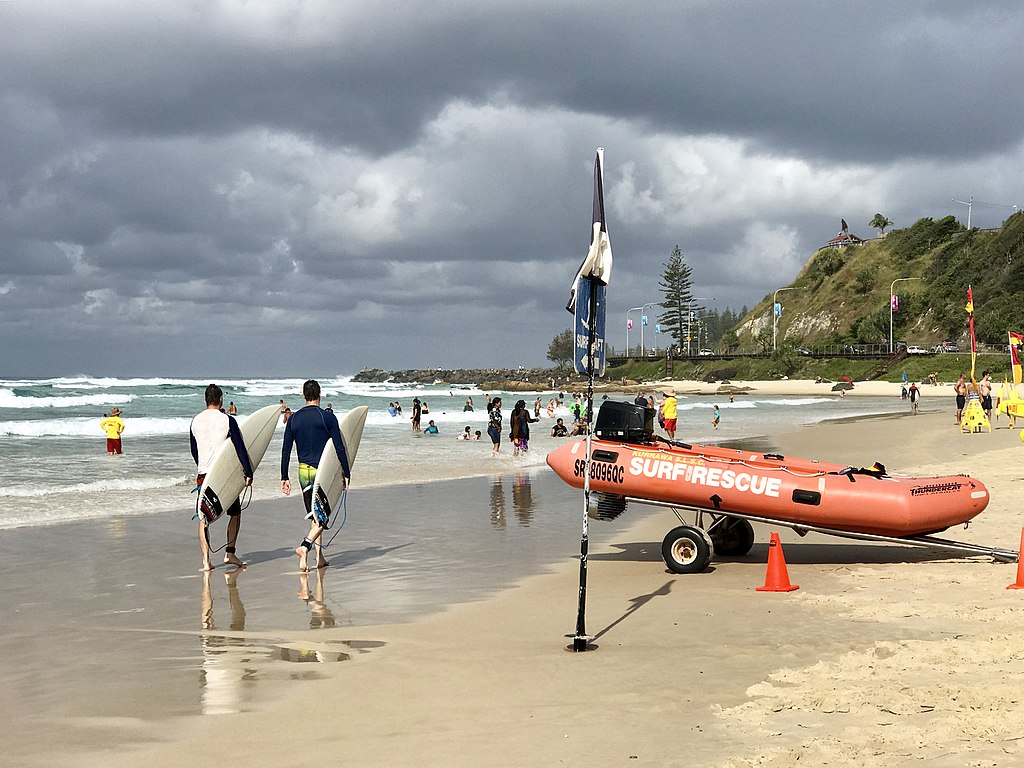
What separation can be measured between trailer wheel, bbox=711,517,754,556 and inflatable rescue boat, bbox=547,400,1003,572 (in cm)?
4

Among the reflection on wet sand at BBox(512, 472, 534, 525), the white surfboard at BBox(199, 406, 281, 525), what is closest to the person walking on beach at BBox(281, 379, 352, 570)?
the white surfboard at BBox(199, 406, 281, 525)

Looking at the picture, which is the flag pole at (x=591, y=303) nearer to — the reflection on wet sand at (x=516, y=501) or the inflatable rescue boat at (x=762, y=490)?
the inflatable rescue boat at (x=762, y=490)

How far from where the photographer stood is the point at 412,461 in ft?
83.7

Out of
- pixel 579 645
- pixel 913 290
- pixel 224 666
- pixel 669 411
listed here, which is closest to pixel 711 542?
pixel 579 645

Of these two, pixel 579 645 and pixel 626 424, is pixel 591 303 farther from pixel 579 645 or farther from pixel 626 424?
pixel 626 424

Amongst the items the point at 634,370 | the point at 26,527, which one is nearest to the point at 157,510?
the point at 26,527

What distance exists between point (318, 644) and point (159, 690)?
1395 mm

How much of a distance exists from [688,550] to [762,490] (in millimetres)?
1038

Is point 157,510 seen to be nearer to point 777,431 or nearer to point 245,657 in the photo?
point 245,657

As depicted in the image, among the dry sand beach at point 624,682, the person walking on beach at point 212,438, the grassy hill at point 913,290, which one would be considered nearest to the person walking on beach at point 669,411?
the dry sand beach at point 624,682

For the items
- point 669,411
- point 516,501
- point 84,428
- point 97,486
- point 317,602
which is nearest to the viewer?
point 317,602

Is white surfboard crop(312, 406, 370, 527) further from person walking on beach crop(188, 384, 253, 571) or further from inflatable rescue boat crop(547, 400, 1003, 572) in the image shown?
inflatable rescue boat crop(547, 400, 1003, 572)

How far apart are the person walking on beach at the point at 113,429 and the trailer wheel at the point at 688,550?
63.5 ft

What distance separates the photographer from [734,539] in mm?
11164
